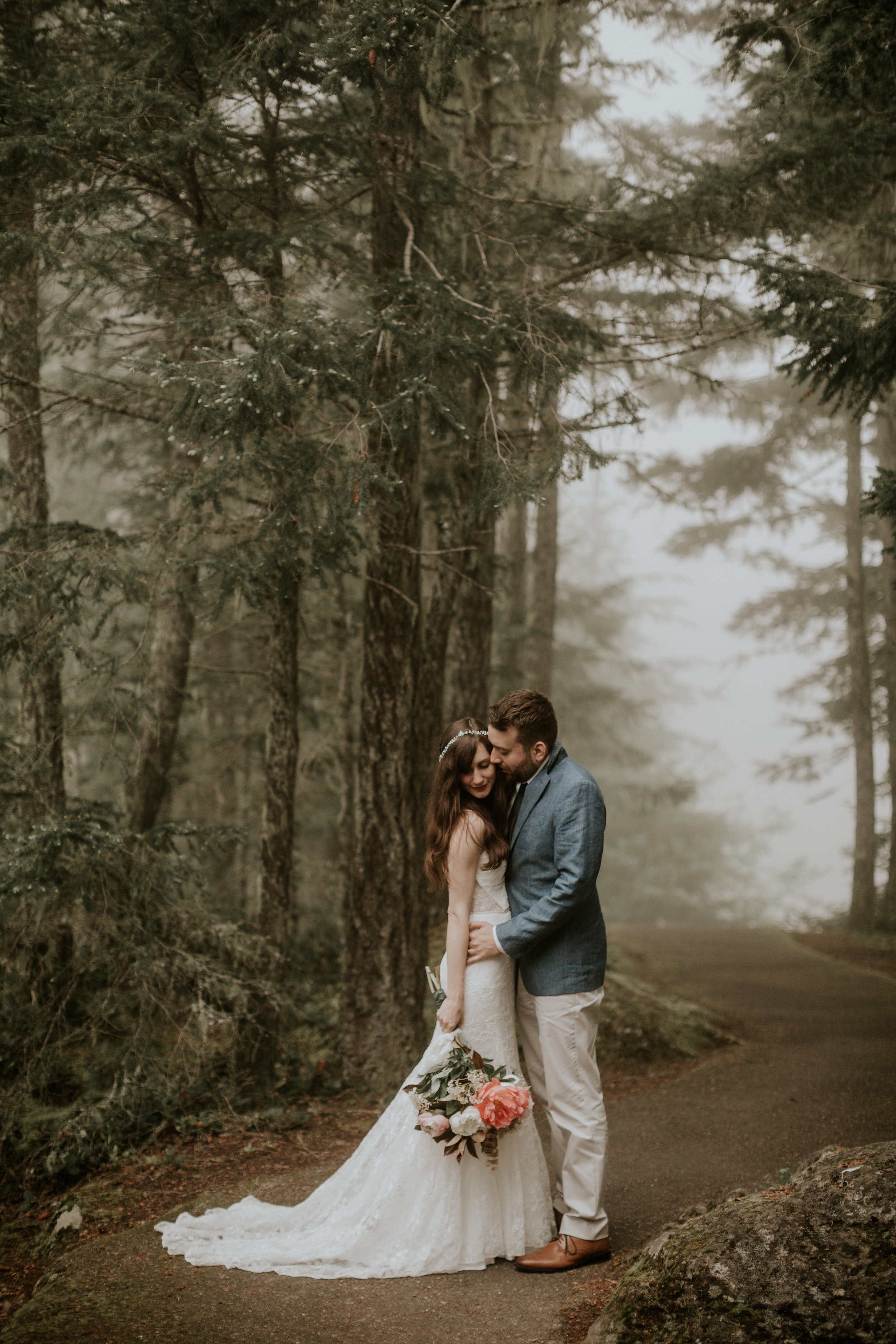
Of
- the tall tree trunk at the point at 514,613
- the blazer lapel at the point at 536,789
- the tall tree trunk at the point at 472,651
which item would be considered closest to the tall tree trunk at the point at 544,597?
the tall tree trunk at the point at 514,613

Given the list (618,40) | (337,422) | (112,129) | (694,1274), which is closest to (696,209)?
(337,422)

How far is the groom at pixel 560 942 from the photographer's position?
398cm

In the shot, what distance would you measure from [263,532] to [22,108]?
2867 millimetres

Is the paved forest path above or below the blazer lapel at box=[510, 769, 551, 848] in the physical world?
below

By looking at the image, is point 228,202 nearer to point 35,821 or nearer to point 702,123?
point 35,821

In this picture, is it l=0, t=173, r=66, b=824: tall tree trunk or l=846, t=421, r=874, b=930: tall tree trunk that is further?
l=846, t=421, r=874, b=930: tall tree trunk

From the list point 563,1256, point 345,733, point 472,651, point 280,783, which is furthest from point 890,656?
point 563,1256

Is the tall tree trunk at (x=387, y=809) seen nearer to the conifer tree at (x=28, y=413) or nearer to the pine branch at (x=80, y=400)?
the pine branch at (x=80, y=400)

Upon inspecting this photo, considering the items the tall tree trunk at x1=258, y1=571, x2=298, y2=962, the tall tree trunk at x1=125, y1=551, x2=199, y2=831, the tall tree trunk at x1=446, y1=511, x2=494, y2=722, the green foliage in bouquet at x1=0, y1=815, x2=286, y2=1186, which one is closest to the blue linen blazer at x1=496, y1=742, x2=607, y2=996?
the green foliage in bouquet at x1=0, y1=815, x2=286, y2=1186

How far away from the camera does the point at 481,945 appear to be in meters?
4.14

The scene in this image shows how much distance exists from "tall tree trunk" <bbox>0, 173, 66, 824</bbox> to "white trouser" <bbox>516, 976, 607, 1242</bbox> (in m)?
3.69

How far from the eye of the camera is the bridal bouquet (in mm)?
3828

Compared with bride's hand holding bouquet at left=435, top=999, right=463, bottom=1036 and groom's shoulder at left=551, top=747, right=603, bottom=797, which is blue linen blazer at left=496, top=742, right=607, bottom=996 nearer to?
groom's shoulder at left=551, top=747, right=603, bottom=797

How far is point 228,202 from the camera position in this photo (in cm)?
708
